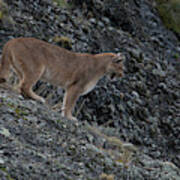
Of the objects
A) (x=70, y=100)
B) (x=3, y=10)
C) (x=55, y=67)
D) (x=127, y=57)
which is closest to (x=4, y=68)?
(x=55, y=67)

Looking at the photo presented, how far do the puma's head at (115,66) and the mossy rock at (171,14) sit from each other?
Result: 22.1 feet

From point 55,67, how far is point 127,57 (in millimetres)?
5523

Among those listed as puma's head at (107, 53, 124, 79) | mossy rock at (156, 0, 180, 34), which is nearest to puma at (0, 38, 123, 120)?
puma's head at (107, 53, 124, 79)

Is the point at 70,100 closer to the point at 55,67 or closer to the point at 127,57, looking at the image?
the point at 55,67

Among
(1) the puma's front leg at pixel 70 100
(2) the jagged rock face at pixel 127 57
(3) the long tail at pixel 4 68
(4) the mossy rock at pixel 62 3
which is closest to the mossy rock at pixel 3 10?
(2) the jagged rock face at pixel 127 57

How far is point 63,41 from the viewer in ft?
40.8

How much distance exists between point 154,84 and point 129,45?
5.85 ft

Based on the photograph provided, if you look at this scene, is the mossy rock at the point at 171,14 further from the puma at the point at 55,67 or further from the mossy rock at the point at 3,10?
the mossy rock at the point at 3,10

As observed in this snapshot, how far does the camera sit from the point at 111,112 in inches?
462

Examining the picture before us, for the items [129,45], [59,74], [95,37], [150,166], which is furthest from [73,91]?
[129,45]

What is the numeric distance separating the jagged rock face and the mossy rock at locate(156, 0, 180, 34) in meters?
0.34

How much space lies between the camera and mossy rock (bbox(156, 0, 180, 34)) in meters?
16.5

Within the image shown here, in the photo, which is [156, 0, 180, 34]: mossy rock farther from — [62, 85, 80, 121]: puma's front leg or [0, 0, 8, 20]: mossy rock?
[62, 85, 80, 121]: puma's front leg

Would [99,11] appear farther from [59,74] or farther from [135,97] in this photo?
[59,74]
